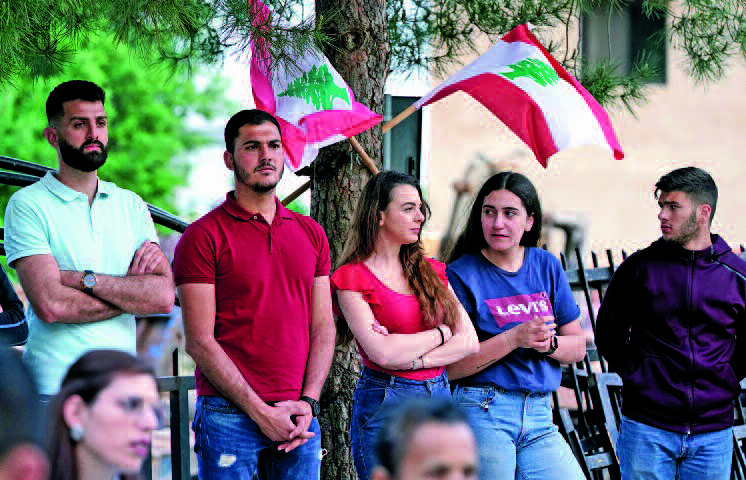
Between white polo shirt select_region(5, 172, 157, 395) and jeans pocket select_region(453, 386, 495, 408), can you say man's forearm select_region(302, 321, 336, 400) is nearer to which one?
jeans pocket select_region(453, 386, 495, 408)

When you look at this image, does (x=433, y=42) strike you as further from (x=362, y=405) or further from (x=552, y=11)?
(x=362, y=405)

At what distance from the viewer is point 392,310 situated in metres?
3.90

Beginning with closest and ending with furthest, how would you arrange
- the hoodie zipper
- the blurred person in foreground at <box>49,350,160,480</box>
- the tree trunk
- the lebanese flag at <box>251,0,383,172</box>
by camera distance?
the blurred person in foreground at <box>49,350,160,480</box> < the hoodie zipper < the lebanese flag at <box>251,0,383,172</box> < the tree trunk

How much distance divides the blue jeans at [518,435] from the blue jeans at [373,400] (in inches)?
7.2

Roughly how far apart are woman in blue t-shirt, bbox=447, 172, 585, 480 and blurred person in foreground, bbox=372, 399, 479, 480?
6.83 feet

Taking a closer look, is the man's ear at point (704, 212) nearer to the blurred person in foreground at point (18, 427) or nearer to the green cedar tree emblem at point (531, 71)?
the green cedar tree emblem at point (531, 71)

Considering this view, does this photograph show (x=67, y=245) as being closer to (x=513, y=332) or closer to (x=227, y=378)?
(x=227, y=378)

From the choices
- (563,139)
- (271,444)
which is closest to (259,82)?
(563,139)

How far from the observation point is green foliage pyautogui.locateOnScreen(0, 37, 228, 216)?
18469 millimetres

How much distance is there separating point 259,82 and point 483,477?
83.9 inches

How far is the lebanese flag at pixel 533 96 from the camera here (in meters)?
4.93

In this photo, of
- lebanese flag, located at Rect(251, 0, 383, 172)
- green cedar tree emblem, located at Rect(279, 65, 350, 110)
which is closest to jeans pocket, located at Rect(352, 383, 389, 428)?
lebanese flag, located at Rect(251, 0, 383, 172)

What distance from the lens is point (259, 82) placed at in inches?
185

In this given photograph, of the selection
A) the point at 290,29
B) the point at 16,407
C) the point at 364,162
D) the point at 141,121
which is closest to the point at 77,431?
the point at 16,407
